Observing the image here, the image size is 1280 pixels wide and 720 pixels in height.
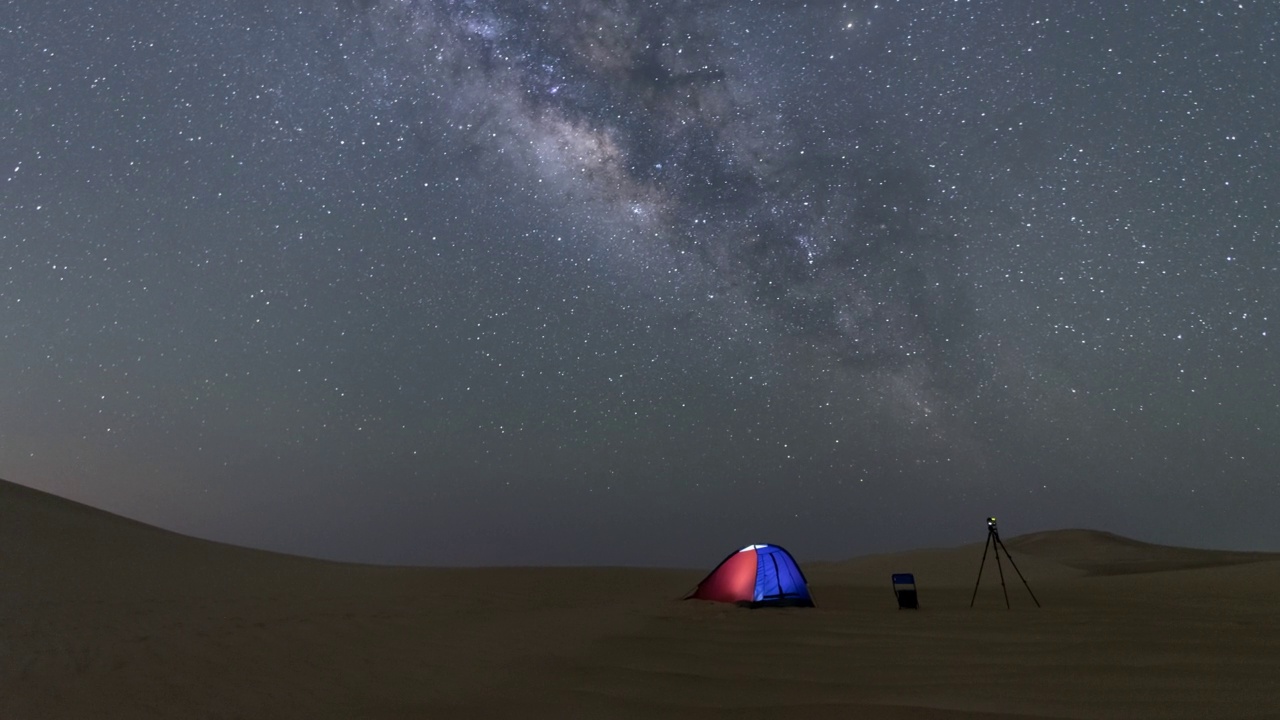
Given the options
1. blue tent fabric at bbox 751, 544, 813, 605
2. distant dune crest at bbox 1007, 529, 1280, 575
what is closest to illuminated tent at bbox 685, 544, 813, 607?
blue tent fabric at bbox 751, 544, 813, 605

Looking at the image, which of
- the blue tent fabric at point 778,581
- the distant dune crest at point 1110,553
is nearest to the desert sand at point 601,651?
the blue tent fabric at point 778,581

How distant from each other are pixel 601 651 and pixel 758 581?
577 cm

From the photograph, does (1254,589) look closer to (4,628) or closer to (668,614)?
(668,614)

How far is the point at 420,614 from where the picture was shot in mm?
12062

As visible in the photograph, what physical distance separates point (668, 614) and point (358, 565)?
14673mm

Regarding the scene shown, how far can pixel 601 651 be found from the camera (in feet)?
27.4

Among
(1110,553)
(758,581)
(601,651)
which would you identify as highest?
(1110,553)

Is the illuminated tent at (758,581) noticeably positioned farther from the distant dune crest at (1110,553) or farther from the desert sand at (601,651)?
the distant dune crest at (1110,553)

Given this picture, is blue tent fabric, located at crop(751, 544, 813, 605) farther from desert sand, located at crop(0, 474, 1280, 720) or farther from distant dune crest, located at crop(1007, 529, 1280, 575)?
distant dune crest, located at crop(1007, 529, 1280, 575)

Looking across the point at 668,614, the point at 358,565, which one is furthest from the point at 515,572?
the point at 668,614

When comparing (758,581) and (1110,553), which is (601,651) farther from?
(1110,553)

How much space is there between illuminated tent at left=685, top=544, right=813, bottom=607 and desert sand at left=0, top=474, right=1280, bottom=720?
0.60 m

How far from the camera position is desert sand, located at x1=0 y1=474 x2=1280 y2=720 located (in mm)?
5586

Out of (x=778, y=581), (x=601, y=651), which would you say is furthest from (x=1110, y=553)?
(x=601, y=651)
